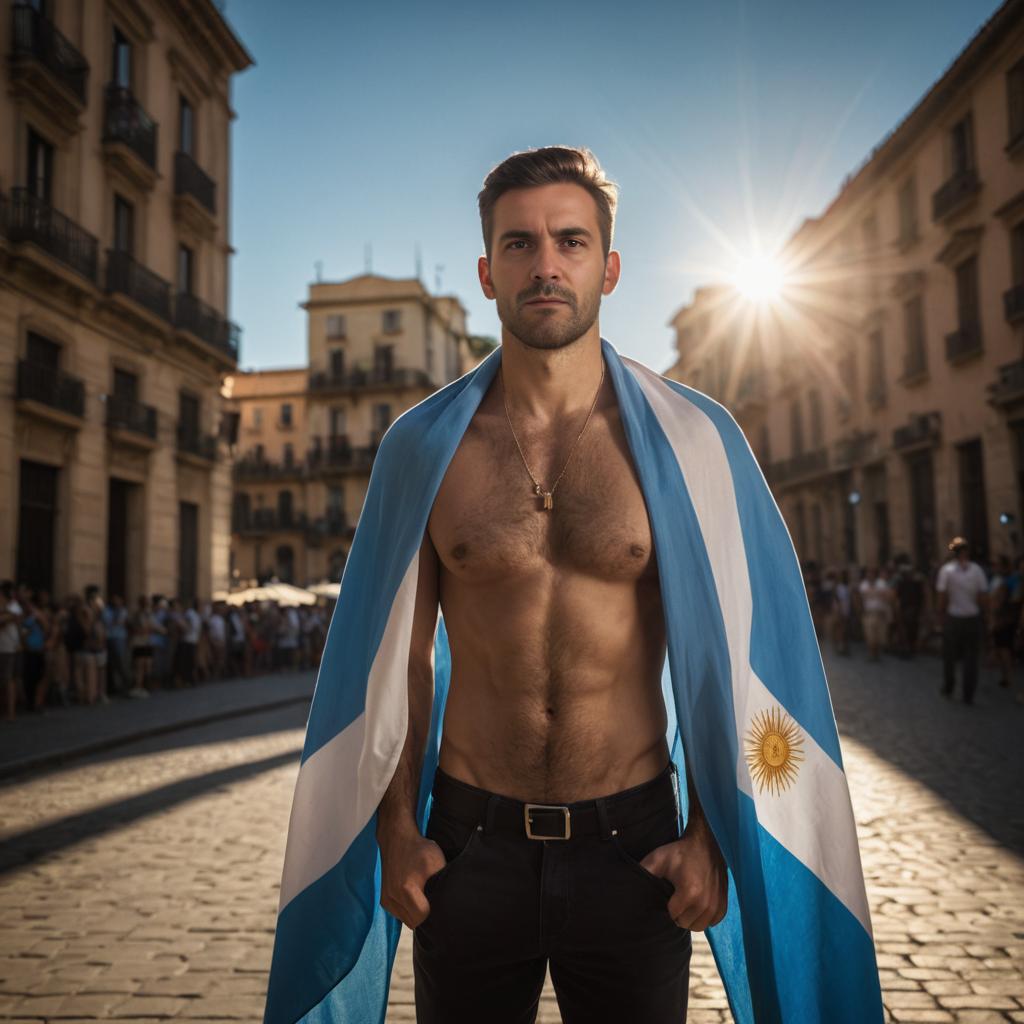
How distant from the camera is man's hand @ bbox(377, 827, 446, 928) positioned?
1896 millimetres

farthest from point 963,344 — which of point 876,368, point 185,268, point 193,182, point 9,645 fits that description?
point 9,645

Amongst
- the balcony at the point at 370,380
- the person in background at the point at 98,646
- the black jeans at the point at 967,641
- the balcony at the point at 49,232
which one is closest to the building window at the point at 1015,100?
the black jeans at the point at 967,641

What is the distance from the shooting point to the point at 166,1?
2286 centimetres

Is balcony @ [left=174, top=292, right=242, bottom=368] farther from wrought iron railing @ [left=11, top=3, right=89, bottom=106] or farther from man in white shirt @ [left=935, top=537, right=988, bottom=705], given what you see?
man in white shirt @ [left=935, top=537, right=988, bottom=705]

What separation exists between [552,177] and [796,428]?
37.0 m

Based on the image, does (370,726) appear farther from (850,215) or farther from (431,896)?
(850,215)

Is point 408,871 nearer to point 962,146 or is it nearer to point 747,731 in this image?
point 747,731

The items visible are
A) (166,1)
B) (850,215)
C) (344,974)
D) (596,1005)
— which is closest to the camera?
(596,1005)

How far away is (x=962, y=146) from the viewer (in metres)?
22.9

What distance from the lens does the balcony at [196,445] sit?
23625mm

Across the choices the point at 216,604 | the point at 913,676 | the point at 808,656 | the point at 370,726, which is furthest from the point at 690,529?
the point at 216,604

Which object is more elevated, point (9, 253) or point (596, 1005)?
point (9, 253)

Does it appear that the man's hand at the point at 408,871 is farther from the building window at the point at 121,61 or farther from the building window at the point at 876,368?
the building window at the point at 876,368

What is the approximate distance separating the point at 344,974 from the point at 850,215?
3134 cm
